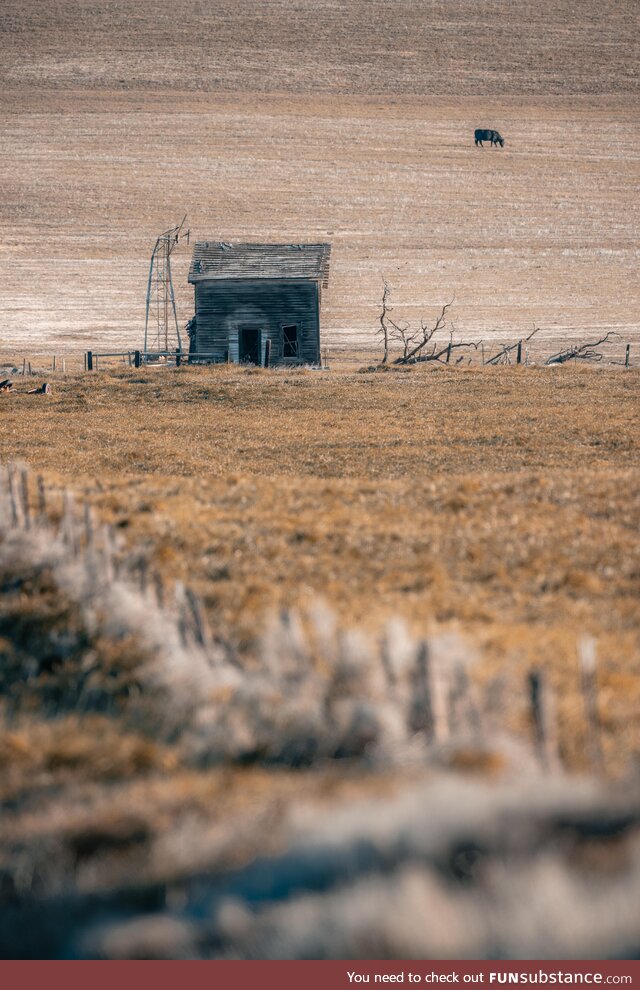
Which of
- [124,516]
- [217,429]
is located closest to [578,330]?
[217,429]

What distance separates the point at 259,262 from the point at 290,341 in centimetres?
369

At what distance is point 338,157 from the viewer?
98438 millimetres

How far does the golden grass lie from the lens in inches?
293

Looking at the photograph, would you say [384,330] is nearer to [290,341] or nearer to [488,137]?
[290,341]

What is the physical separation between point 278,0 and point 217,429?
13143 cm

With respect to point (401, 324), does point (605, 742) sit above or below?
below

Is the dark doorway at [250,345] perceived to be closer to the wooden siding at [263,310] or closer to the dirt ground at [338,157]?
the wooden siding at [263,310]

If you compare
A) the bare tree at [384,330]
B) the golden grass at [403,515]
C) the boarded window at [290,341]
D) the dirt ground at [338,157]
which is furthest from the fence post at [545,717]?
Answer: the dirt ground at [338,157]

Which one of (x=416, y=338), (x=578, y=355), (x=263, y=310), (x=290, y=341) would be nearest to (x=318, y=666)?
(x=290, y=341)

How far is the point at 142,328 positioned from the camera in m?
60.3

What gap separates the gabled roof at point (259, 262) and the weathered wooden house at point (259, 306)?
0.14 feet

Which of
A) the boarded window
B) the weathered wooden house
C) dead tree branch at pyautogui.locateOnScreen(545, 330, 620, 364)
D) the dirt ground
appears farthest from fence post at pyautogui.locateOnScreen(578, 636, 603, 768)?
the dirt ground

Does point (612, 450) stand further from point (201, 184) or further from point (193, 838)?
point (201, 184)

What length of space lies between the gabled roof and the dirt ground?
31.0 ft
